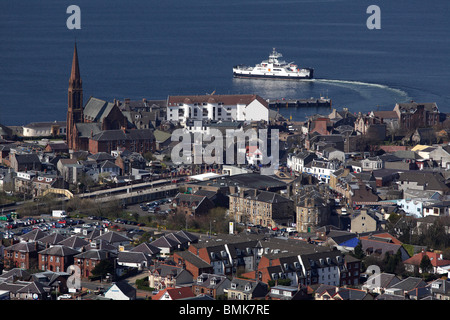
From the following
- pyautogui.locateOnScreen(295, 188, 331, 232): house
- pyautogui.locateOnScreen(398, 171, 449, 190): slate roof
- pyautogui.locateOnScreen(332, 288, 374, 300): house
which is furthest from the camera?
pyautogui.locateOnScreen(398, 171, 449, 190): slate roof

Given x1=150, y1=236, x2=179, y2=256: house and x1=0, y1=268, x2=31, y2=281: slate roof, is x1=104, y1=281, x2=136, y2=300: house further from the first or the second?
x1=150, y1=236, x2=179, y2=256: house

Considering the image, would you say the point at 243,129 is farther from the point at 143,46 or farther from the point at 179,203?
the point at 143,46

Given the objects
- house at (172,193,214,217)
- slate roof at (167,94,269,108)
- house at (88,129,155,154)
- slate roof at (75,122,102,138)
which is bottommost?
house at (172,193,214,217)

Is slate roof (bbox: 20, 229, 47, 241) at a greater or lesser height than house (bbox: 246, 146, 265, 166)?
lesser

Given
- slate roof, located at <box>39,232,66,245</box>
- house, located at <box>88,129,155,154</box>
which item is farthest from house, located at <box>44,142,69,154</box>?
slate roof, located at <box>39,232,66,245</box>

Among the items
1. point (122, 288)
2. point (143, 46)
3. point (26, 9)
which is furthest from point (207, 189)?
point (26, 9)
